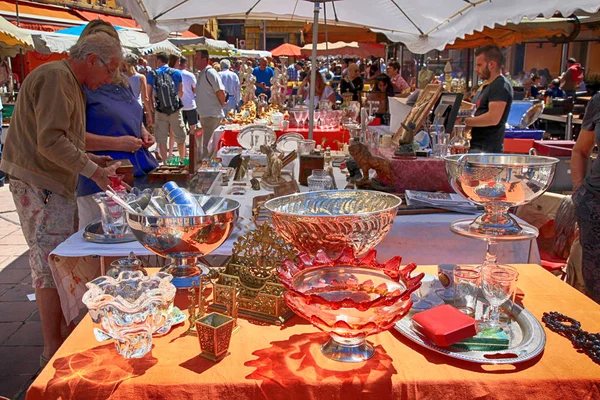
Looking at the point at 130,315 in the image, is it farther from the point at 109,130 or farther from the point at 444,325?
the point at 109,130

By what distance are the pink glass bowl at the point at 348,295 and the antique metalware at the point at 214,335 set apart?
144 millimetres

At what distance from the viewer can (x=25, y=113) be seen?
2244mm

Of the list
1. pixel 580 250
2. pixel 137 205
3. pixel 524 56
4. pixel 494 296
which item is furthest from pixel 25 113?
pixel 524 56

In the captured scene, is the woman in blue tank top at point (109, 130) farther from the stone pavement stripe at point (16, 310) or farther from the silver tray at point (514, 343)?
the silver tray at point (514, 343)

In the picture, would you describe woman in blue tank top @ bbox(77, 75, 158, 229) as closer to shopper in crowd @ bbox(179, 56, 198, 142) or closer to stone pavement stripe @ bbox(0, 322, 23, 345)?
stone pavement stripe @ bbox(0, 322, 23, 345)

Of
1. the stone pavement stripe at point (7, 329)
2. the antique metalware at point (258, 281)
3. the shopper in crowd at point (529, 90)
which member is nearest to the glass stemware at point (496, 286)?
the antique metalware at point (258, 281)

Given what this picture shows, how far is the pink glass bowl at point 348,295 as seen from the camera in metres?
1.00

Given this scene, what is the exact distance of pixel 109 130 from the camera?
2.65 meters

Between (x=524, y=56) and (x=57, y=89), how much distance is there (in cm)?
1692

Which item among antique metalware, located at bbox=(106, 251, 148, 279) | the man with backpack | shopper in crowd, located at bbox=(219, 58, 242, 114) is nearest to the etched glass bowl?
antique metalware, located at bbox=(106, 251, 148, 279)

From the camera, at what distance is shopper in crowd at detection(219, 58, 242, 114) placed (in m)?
9.21

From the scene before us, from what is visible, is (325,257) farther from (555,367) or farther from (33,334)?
(33,334)

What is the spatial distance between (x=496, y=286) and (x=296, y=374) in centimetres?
54

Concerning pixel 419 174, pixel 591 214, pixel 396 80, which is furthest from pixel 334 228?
pixel 396 80
